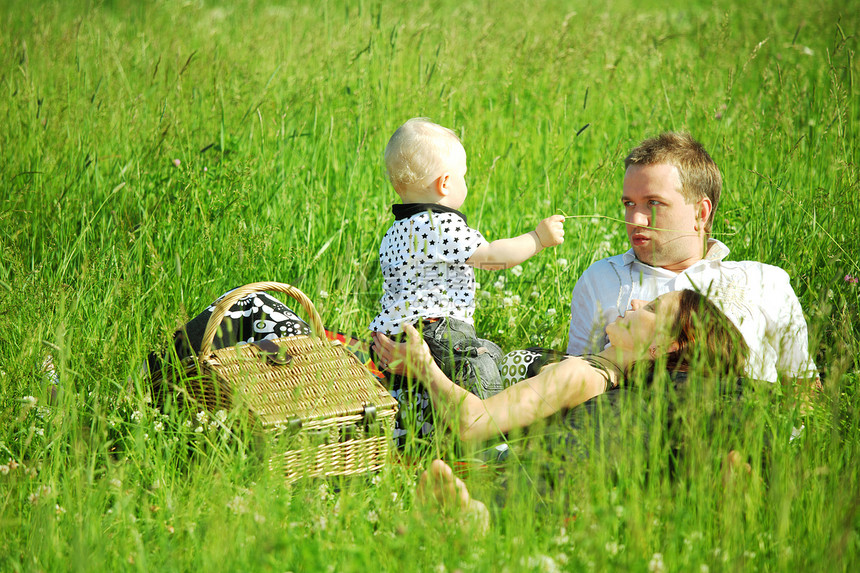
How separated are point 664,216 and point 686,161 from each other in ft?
0.85

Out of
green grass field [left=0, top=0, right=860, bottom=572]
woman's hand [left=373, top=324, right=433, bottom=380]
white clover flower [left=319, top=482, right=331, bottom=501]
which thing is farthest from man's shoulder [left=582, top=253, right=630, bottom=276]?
white clover flower [left=319, top=482, right=331, bottom=501]

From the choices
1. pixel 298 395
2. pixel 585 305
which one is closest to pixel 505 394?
pixel 298 395

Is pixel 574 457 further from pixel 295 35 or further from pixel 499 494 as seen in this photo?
pixel 295 35

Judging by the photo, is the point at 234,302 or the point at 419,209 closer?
the point at 234,302

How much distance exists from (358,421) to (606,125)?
3.50 m

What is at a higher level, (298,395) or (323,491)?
(298,395)

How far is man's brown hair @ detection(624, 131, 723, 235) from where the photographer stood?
3.08 m

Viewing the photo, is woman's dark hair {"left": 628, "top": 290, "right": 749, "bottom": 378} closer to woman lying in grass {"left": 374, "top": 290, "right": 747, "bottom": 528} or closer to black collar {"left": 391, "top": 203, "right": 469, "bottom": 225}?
woman lying in grass {"left": 374, "top": 290, "right": 747, "bottom": 528}

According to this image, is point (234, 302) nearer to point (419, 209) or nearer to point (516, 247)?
point (419, 209)

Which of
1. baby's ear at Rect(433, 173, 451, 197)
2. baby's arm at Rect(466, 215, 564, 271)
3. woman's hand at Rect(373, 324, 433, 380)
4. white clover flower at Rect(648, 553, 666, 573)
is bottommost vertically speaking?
white clover flower at Rect(648, 553, 666, 573)

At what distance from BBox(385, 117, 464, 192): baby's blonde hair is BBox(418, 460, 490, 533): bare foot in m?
1.38

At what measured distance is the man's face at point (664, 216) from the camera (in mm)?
3055

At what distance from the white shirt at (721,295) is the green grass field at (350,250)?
137mm

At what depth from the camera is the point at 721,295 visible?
2830mm
